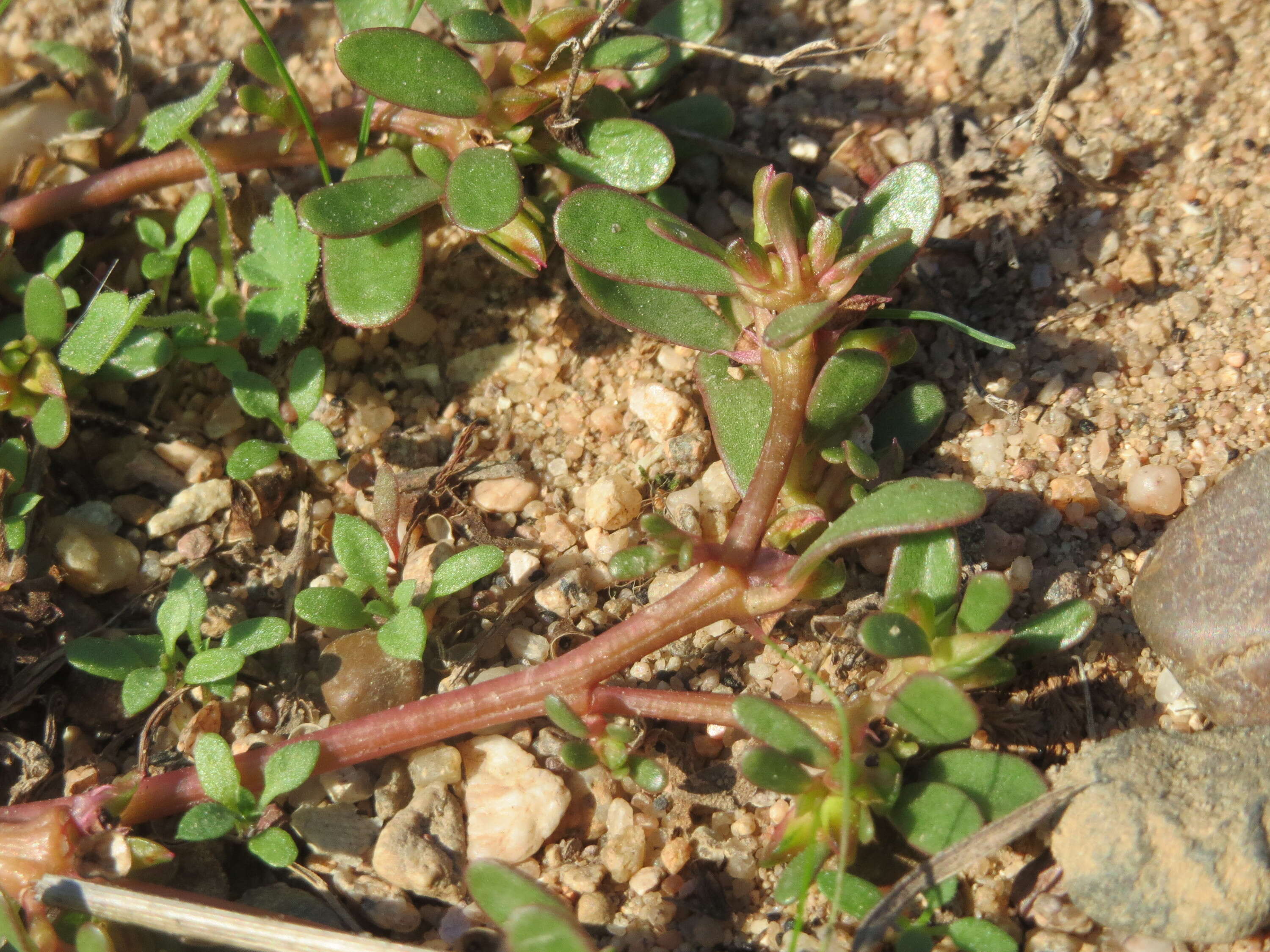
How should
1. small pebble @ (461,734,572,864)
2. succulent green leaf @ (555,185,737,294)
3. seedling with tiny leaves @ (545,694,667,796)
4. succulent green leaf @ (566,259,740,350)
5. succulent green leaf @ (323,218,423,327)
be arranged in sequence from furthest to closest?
succulent green leaf @ (323,218,423,327), succulent green leaf @ (566,259,740,350), succulent green leaf @ (555,185,737,294), small pebble @ (461,734,572,864), seedling with tiny leaves @ (545,694,667,796)

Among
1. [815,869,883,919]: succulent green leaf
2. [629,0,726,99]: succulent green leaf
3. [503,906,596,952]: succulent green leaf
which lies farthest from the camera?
[629,0,726,99]: succulent green leaf

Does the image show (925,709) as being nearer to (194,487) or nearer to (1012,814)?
(1012,814)

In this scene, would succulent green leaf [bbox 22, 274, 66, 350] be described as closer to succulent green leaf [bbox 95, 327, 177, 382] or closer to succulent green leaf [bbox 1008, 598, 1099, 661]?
succulent green leaf [bbox 95, 327, 177, 382]

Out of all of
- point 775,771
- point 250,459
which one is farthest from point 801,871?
point 250,459

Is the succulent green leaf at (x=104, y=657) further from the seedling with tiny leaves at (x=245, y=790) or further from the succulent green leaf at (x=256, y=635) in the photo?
the seedling with tiny leaves at (x=245, y=790)

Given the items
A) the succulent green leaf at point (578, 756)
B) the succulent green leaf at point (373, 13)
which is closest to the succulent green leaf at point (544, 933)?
the succulent green leaf at point (578, 756)

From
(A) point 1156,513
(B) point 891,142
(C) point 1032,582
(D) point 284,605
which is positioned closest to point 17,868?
(D) point 284,605

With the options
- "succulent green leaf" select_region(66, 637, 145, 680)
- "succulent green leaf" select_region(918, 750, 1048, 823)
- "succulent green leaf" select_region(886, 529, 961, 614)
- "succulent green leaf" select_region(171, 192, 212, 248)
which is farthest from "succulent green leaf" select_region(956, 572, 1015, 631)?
"succulent green leaf" select_region(171, 192, 212, 248)
